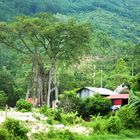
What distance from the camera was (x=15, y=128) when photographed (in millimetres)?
23469

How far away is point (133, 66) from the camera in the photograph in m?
80.7

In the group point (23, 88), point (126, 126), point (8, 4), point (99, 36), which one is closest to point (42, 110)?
point (126, 126)

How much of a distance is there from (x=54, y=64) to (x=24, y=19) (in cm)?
604

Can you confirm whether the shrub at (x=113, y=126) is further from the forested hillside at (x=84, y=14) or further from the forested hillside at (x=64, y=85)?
the forested hillside at (x=84, y=14)

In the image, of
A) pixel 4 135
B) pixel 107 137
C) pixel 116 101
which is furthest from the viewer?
pixel 116 101

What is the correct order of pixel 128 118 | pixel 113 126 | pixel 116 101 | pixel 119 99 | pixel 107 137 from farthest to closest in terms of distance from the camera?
1. pixel 116 101
2. pixel 119 99
3. pixel 128 118
4. pixel 113 126
5. pixel 107 137

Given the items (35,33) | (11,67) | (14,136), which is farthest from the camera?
(11,67)

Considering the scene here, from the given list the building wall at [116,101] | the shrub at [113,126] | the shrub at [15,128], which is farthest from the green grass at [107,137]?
the building wall at [116,101]

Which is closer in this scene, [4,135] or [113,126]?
[4,135]

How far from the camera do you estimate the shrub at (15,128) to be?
76.8 feet

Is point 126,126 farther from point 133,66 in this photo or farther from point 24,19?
point 133,66

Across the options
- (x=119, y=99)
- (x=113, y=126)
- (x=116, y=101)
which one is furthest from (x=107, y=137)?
(x=116, y=101)

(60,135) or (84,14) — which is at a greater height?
(84,14)

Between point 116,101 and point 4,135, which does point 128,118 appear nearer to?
point 4,135
